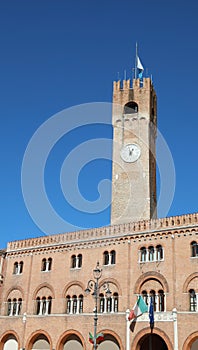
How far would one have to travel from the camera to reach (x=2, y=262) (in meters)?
36.0

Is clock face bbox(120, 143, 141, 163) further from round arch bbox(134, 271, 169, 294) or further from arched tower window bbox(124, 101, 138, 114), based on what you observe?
round arch bbox(134, 271, 169, 294)

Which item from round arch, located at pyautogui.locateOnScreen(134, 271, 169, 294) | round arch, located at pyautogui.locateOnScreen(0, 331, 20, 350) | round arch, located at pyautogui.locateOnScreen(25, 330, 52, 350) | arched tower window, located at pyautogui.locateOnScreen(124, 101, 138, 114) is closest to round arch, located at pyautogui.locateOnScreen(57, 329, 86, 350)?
round arch, located at pyautogui.locateOnScreen(25, 330, 52, 350)

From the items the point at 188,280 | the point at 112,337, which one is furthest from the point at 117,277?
the point at 188,280

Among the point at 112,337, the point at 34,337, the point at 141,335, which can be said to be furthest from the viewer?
the point at 34,337

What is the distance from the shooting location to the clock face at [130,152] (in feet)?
128

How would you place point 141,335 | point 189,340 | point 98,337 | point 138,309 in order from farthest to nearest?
point 98,337 < point 138,309 < point 141,335 < point 189,340

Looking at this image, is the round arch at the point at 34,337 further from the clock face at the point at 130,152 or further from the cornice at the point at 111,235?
the clock face at the point at 130,152

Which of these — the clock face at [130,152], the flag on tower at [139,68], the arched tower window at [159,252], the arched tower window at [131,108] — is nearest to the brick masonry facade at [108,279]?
the arched tower window at [159,252]

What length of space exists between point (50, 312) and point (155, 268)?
9202 mm

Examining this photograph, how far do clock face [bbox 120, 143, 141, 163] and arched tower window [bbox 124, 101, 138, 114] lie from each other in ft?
13.5

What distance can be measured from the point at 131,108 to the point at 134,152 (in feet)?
18.5

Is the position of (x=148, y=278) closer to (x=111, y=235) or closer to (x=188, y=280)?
(x=188, y=280)

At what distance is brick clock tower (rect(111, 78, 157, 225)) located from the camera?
37.1 metres

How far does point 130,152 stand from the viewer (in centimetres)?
3919
